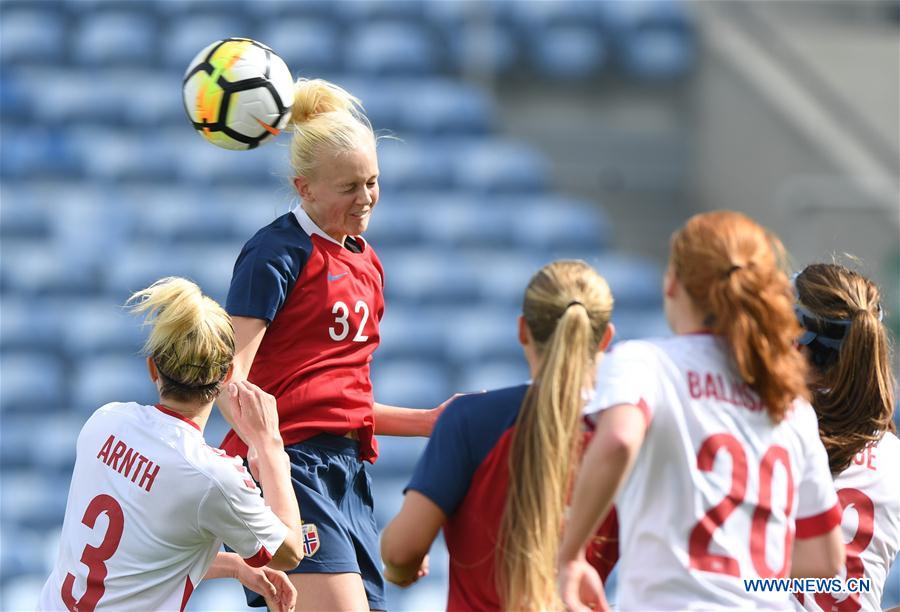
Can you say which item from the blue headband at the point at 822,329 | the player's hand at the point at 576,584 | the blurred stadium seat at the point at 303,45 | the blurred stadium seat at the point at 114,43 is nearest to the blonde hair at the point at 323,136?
the blue headband at the point at 822,329

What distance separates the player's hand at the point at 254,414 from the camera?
3000 millimetres

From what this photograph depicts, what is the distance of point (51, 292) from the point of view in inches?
356

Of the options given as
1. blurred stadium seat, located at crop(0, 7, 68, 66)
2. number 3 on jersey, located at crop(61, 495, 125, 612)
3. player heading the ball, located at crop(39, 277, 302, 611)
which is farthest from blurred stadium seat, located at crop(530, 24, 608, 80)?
number 3 on jersey, located at crop(61, 495, 125, 612)

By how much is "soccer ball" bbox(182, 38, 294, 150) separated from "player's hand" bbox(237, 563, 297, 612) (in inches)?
49.2

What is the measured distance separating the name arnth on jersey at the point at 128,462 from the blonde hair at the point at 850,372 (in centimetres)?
156

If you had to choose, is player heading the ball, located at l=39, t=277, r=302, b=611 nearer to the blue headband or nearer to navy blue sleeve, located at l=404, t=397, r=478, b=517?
navy blue sleeve, located at l=404, t=397, r=478, b=517

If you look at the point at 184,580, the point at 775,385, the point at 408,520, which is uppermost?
the point at 775,385

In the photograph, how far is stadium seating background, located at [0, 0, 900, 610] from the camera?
8586 mm

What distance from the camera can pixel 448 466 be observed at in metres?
2.72

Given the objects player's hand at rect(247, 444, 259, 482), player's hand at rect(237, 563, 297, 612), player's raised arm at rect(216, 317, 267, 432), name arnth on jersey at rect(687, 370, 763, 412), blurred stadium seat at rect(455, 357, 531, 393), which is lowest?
blurred stadium seat at rect(455, 357, 531, 393)

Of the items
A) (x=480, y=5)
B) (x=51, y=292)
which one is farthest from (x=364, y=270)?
(x=480, y=5)

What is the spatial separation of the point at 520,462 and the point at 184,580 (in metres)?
0.80

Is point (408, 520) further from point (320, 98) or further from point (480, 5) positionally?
point (480, 5)
